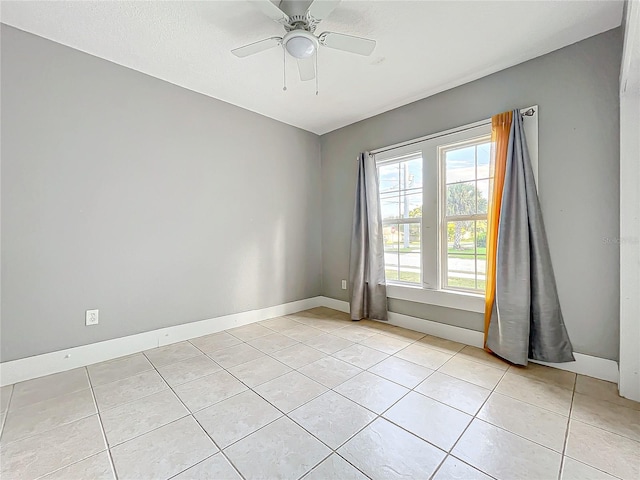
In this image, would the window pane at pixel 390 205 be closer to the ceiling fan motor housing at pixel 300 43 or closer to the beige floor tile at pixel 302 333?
the beige floor tile at pixel 302 333

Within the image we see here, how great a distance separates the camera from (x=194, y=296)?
3.01 metres

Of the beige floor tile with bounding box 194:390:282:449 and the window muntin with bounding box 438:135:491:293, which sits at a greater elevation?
the window muntin with bounding box 438:135:491:293

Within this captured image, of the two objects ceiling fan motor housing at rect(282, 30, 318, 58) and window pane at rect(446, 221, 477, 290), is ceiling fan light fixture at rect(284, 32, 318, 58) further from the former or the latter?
window pane at rect(446, 221, 477, 290)

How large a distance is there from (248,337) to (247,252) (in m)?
1.01

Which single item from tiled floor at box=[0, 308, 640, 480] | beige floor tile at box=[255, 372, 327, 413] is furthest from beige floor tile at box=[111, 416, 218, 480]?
beige floor tile at box=[255, 372, 327, 413]

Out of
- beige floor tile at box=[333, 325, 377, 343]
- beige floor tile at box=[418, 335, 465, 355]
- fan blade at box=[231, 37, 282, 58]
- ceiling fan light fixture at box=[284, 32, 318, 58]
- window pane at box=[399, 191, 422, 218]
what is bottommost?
beige floor tile at box=[418, 335, 465, 355]

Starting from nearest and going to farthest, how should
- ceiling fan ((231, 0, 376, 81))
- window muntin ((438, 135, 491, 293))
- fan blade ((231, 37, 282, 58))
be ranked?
ceiling fan ((231, 0, 376, 81)), fan blade ((231, 37, 282, 58)), window muntin ((438, 135, 491, 293))

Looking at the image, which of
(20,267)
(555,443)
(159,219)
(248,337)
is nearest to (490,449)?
(555,443)

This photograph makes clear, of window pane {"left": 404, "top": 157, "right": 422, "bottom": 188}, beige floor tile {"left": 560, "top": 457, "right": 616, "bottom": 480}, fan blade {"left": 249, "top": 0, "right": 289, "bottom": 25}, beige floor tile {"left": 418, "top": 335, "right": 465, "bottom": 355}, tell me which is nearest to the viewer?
beige floor tile {"left": 560, "top": 457, "right": 616, "bottom": 480}

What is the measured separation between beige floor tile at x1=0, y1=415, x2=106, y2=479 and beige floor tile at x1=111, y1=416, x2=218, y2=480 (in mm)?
159

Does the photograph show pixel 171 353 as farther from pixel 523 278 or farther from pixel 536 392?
pixel 523 278

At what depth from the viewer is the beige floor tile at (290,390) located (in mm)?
1819

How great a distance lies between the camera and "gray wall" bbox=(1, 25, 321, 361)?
212 cm

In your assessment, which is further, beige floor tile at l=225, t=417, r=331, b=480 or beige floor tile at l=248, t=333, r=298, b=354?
beige floor tile at l=248, t=333, r=298, b=354
